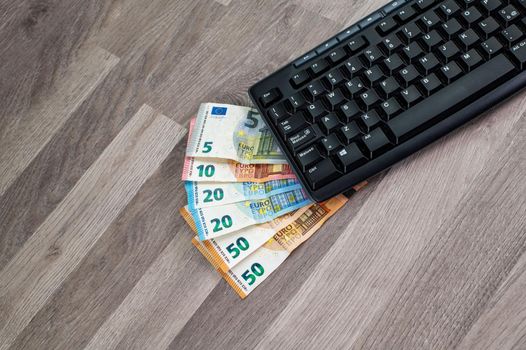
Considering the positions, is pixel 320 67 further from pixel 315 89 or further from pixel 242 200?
pixel 242 200

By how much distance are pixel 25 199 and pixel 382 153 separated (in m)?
0.44

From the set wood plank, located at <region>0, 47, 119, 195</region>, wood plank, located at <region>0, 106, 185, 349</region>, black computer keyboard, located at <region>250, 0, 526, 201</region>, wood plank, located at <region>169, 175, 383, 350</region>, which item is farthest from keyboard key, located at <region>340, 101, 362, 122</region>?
wood plank, located at <region>0, 47, 119, 195</region>

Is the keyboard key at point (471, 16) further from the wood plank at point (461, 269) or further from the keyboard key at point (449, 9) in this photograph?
the wood plank at point (461, 269)

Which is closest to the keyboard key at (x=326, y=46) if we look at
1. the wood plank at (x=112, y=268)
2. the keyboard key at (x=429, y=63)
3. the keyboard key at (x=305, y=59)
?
the keyboard key at (x=305, y=59)

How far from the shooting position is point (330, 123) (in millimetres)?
551

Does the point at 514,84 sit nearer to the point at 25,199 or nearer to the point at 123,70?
the point at 123,70

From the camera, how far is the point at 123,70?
68 cm

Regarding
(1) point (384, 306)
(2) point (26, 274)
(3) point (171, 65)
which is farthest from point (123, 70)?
(1) point (384, 306)

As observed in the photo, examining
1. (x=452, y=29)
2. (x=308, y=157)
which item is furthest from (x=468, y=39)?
(x=308, y=157)

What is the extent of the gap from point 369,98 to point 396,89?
0.03 meters

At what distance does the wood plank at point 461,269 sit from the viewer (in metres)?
0.49

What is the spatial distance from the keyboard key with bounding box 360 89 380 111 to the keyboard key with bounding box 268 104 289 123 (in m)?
0.09

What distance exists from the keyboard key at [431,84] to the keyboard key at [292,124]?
0.14 metres

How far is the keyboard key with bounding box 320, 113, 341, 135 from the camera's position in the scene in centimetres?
55
